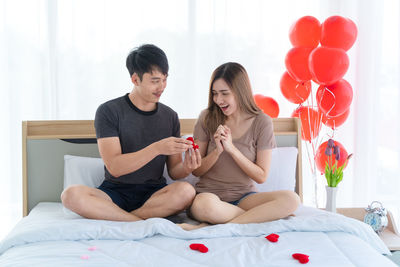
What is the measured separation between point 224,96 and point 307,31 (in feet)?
2.68

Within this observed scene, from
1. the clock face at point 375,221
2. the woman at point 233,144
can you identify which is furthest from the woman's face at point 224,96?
the clock face at point 375,221

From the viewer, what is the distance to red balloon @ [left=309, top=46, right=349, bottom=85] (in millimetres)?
2424

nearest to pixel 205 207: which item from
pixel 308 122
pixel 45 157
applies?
pixel 45 157

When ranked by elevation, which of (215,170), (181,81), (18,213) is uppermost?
(181,81)

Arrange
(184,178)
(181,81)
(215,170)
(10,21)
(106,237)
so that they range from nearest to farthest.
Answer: (106,237) < (215,170) < (184,178) < (10,21) < (181,81)

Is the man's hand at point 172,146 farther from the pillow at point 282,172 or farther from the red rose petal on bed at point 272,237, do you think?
the pillow at point 282,172

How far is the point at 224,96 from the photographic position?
83.1 inches

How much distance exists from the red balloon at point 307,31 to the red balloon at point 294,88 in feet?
0.76

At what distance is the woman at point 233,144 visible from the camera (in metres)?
2.02

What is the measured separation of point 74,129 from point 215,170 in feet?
3.06

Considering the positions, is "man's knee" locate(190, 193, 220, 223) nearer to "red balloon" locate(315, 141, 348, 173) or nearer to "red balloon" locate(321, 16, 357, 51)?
"red balloon" locate(315, 141, 348, 173)

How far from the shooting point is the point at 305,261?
1.41 m

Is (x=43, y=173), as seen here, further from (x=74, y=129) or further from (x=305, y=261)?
(x=305, y=261)

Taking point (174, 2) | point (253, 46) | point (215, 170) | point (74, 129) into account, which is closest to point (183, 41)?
point (174, 2)
